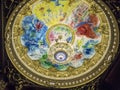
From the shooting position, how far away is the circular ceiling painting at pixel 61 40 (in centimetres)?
1342

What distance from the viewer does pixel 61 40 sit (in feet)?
46.6

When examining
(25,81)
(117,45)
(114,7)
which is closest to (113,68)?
(117,45)

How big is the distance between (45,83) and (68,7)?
2784 mm

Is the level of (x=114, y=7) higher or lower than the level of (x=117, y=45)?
higher

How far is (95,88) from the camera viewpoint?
13852mm

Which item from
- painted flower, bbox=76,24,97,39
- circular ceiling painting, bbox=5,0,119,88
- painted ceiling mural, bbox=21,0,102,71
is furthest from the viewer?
painted flower, bbox=76,24,97,39

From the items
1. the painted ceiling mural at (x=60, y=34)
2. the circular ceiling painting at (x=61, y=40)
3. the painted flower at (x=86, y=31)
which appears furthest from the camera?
the painted flower at (x=86, y=31)

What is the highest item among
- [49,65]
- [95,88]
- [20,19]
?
[20,19]

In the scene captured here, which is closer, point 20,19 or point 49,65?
point 20,19

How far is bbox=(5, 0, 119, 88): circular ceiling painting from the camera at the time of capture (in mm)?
13422

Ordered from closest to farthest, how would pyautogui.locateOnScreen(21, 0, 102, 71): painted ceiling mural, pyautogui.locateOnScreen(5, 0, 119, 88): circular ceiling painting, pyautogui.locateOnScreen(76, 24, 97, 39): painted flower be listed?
pyautogui.locateOnScreen(5, 0, 119, 88): circular ceiling painting
pyautogui.locateOnScreen(21, 0, 102, 71): painted ceiling mural
pyautogui.locateOnScreen(76, 24, 97, 39): painted flower

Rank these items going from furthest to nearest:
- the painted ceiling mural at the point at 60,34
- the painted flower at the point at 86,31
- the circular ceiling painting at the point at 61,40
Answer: the painted flower at the point at 86,31
the painted ceiling mural at the point at 60,34
the circular ceiling painting at the point at 61,40

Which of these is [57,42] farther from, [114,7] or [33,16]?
[114,7]

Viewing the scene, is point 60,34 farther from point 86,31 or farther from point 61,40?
point 86,31
